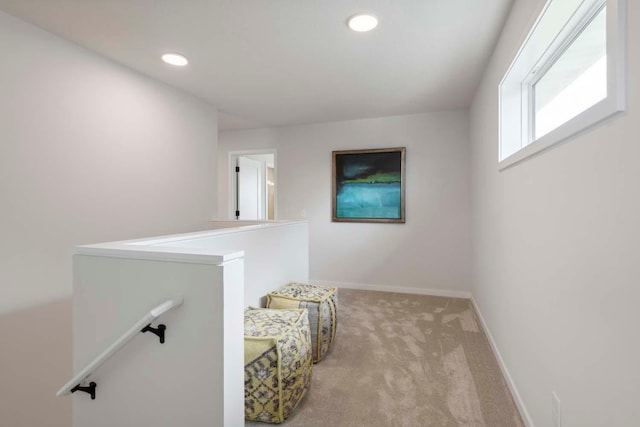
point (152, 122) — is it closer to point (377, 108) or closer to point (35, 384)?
point (35, 384)

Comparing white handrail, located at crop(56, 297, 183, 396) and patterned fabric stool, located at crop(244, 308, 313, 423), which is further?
patterned fabric stool, located at crop(244, 308, 313, 423)

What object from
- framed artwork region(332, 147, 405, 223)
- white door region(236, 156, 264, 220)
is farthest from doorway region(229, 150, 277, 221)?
framed artwork region(332, 147, 405, 223)

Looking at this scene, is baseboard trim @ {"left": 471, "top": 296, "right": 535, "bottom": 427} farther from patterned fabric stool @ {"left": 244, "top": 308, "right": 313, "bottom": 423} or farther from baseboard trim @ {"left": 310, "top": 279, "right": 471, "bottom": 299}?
patterned fabric stool @ {"left": 244, "top": 308, "right": 313, "bottom": 423}

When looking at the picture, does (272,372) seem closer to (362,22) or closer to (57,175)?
(57,175)

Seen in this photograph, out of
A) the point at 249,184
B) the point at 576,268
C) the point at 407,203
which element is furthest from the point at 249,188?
the point at 576,268

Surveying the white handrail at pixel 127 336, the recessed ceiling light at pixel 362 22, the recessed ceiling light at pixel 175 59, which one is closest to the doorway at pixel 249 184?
the recessed ceiling light at pixel 175 59

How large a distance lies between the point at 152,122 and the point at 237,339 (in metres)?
2.45

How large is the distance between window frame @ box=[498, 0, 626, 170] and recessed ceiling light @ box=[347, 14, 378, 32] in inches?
33.9

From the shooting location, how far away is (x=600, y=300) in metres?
0.98

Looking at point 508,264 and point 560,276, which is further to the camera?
point 508,264

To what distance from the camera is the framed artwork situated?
4.18 m

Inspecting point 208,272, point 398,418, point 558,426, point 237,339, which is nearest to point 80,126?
point 208,272

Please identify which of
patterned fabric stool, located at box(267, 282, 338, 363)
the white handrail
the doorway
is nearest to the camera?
the white handrail

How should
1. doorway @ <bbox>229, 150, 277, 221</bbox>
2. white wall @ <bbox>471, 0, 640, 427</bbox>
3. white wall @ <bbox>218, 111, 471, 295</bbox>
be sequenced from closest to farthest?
white wall @ <bbox>471, 0, 640, 427</bbox> < white wall @ <bbox>218, 111, 471, 295</bbox> < doorway @ <bbox>229, 150, 277, 221</bbox>
